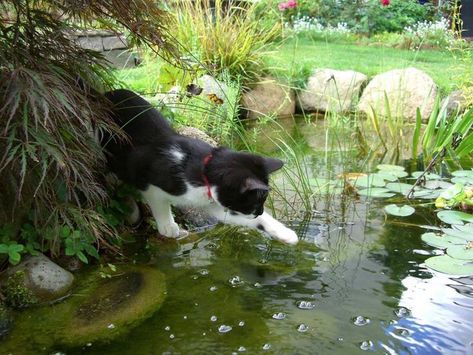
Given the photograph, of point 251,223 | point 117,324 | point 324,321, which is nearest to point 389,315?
point 324,321

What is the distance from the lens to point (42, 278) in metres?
2.57

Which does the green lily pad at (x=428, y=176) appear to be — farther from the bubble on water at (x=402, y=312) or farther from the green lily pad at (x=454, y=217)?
the bubble on water at (x=402, y=312)

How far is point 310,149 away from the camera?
5242 millimetres

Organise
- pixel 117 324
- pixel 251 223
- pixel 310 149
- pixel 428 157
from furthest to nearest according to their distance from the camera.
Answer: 1. pixel 310 149
2. pixel 428 157
3. pixel 251 223
4. pixel 117 324

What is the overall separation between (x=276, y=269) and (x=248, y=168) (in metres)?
0.54

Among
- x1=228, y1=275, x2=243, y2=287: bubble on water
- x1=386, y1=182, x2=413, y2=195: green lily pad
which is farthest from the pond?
x1=386, y1=182, x2=413, y2=195: green lily pad

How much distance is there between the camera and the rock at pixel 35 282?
98.3 inches

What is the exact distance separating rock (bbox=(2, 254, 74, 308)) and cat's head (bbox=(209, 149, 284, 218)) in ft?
2.85

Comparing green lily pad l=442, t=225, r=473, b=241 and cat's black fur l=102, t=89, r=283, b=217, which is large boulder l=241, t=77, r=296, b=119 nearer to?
cat's black fur l=102, t=89, r=283, b=217

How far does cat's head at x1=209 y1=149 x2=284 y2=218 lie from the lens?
278 cm

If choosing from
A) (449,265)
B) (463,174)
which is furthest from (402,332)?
(463,174)

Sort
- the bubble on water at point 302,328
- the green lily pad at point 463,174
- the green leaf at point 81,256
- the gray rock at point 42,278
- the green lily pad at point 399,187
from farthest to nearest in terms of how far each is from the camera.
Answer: the green lily pad at point 463,174 → the green lily pad at point 399,187 → the green leaf at point 81,256 → the gray rock at point 42,278 → the bubble on water at point 302,328

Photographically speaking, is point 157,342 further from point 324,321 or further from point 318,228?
point 318,228

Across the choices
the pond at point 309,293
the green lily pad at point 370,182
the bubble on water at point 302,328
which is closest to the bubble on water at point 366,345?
the pond at point 309,293
